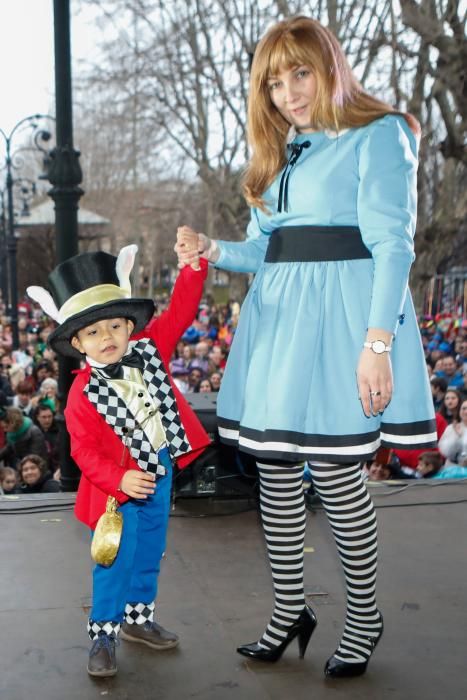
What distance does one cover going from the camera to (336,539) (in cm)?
256

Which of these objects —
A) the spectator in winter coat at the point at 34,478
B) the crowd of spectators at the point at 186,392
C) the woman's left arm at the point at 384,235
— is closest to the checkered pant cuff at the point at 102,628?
the woman's left arm at the point at 384,235

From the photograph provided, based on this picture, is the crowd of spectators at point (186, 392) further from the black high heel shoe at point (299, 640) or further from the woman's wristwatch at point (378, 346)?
the woman's wristwatch at point (378, 346)

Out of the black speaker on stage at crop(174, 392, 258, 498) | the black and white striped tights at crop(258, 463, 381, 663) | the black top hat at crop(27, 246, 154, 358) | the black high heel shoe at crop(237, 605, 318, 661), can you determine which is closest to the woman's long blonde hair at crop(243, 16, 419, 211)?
the black top hat at crop(27, 246, 154, 358)

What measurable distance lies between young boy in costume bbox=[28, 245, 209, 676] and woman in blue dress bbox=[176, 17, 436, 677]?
319 mm

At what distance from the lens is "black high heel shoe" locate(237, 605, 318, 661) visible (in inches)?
105

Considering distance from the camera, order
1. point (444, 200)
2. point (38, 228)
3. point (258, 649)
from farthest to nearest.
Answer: point (38, 228) < point (444, 200) < point (258, 649)

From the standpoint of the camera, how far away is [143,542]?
2.88 metres

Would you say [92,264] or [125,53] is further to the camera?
[125,53]

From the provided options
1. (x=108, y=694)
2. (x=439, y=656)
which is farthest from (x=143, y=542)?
(x=439, y=656)

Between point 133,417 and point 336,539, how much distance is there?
74cm

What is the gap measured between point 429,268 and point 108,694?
17.8 meters

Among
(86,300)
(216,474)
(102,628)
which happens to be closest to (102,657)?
(102,628)

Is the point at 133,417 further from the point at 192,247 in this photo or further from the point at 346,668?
the point at 346,668

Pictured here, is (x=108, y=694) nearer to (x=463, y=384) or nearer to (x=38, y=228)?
(x=463, y=384)
